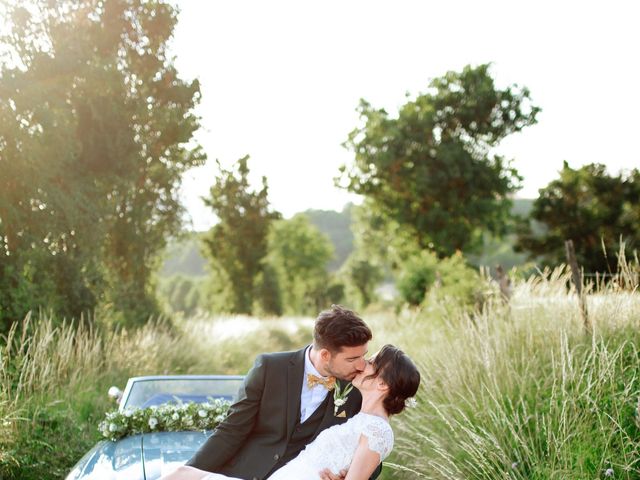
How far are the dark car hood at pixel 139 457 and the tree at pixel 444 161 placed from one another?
2941 centimetres

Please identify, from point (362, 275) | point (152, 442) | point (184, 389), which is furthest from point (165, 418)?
point (362, 275)

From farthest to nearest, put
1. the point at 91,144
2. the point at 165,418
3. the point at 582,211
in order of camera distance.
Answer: the point at 582,211 → the point at 91,144 → the point at 165,418

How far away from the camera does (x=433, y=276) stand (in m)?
21.6

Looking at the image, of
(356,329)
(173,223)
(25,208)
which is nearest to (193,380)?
(356,329)

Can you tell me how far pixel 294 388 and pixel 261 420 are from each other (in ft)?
0.85

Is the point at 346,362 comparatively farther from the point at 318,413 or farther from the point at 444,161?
the point at 444,161

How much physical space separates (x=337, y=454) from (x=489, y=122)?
112ft

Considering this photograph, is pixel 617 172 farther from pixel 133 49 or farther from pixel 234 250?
pixel 133 49

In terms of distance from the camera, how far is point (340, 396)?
4008 mm

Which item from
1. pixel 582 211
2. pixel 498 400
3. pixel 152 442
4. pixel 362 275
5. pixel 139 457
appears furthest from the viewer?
pixel 362 275

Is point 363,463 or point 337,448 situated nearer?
point 363,463

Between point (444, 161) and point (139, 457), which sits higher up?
point (444, 161)

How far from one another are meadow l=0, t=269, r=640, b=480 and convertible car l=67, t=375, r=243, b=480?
1432 mm

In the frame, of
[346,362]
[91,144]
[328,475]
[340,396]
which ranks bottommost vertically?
[328,475]
